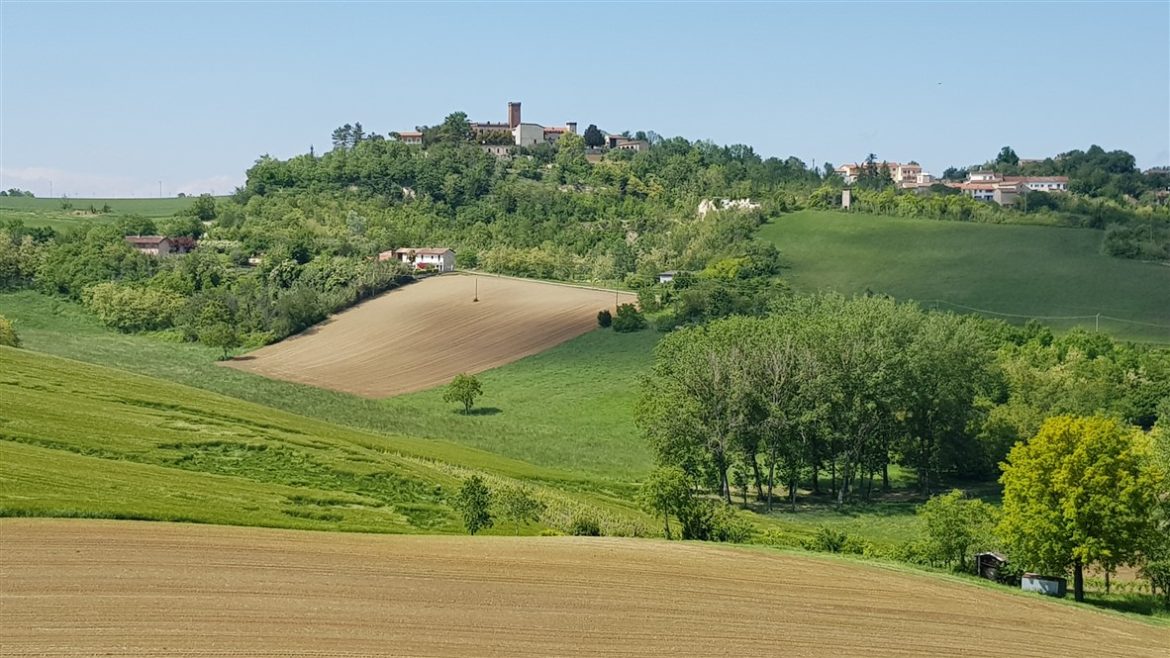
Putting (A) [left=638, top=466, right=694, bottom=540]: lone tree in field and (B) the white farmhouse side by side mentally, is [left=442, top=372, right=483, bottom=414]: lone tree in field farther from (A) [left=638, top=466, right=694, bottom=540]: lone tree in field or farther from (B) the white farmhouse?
(B) the white farmhouse

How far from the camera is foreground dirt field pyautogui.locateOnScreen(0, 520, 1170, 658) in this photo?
29.4 metres

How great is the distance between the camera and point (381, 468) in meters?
57.0

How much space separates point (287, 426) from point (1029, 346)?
69009 mm

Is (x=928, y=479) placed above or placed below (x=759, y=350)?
below

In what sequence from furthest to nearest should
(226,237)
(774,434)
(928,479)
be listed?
(226,237) → (928,479) → (774,434)

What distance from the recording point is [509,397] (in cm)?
10575

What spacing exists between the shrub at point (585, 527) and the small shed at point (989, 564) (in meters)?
14.7

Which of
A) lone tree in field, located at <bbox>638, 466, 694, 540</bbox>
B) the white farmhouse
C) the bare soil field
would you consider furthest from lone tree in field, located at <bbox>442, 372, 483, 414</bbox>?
the white farmhouse

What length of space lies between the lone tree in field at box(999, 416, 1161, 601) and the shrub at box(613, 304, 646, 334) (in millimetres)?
74475

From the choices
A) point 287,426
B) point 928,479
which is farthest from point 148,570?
point 928,479

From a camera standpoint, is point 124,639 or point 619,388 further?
point 619,388

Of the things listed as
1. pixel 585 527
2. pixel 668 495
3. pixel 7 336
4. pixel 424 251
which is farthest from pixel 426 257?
pixel 585 527

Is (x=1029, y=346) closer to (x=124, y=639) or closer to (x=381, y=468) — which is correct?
(x=381, y=468)

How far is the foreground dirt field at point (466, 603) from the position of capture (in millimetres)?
29391
